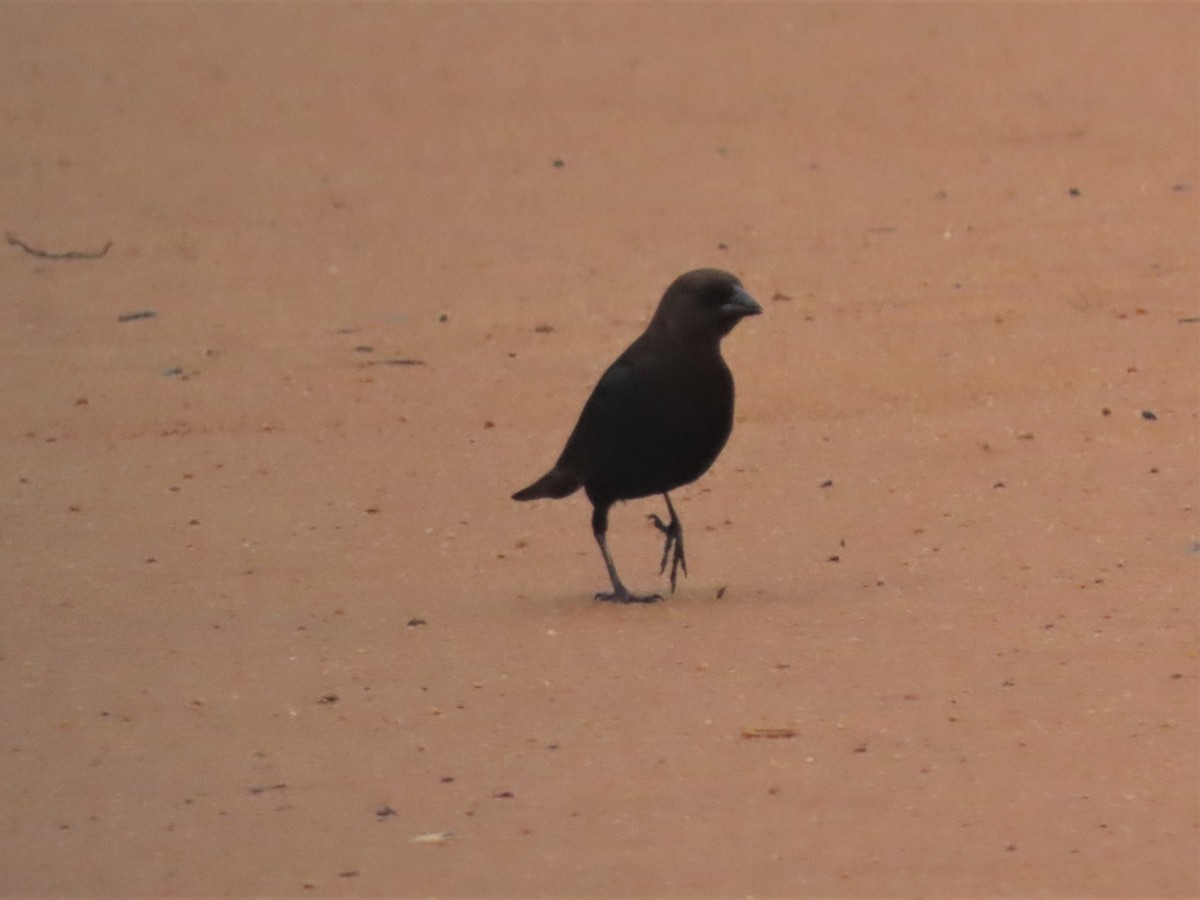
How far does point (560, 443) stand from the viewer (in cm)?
941

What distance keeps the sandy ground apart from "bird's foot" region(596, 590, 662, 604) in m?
0.06

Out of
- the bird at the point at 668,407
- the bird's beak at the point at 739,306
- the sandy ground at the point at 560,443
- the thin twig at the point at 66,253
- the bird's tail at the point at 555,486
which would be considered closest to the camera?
the sandy ground at the point at 560,443

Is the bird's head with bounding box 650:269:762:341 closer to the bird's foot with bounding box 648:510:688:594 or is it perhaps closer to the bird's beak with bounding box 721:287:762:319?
the bird's beak with bounding box 721:287:762:319

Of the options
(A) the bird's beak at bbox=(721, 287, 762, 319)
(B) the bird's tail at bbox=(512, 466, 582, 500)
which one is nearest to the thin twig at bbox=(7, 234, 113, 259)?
(B) the bird's tail at bbox=(512, 466, 582, 500)

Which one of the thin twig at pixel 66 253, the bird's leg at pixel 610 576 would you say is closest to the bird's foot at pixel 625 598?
the bird's leg at pixel 610 576

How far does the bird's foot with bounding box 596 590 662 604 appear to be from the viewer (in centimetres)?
710

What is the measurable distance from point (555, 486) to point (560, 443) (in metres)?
2.01

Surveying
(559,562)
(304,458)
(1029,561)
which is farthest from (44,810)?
(304,458)

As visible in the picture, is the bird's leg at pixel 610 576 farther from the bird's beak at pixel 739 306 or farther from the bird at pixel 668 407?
the bird's beak at pixel 739 306

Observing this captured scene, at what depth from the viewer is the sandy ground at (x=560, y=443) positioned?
5.40m

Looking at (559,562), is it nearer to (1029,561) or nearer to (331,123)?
(1029,561)

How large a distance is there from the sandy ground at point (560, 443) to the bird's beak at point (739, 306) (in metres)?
0.75

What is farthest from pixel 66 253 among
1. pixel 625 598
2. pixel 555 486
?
pixel 625 598

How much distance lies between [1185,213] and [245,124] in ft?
19.1
